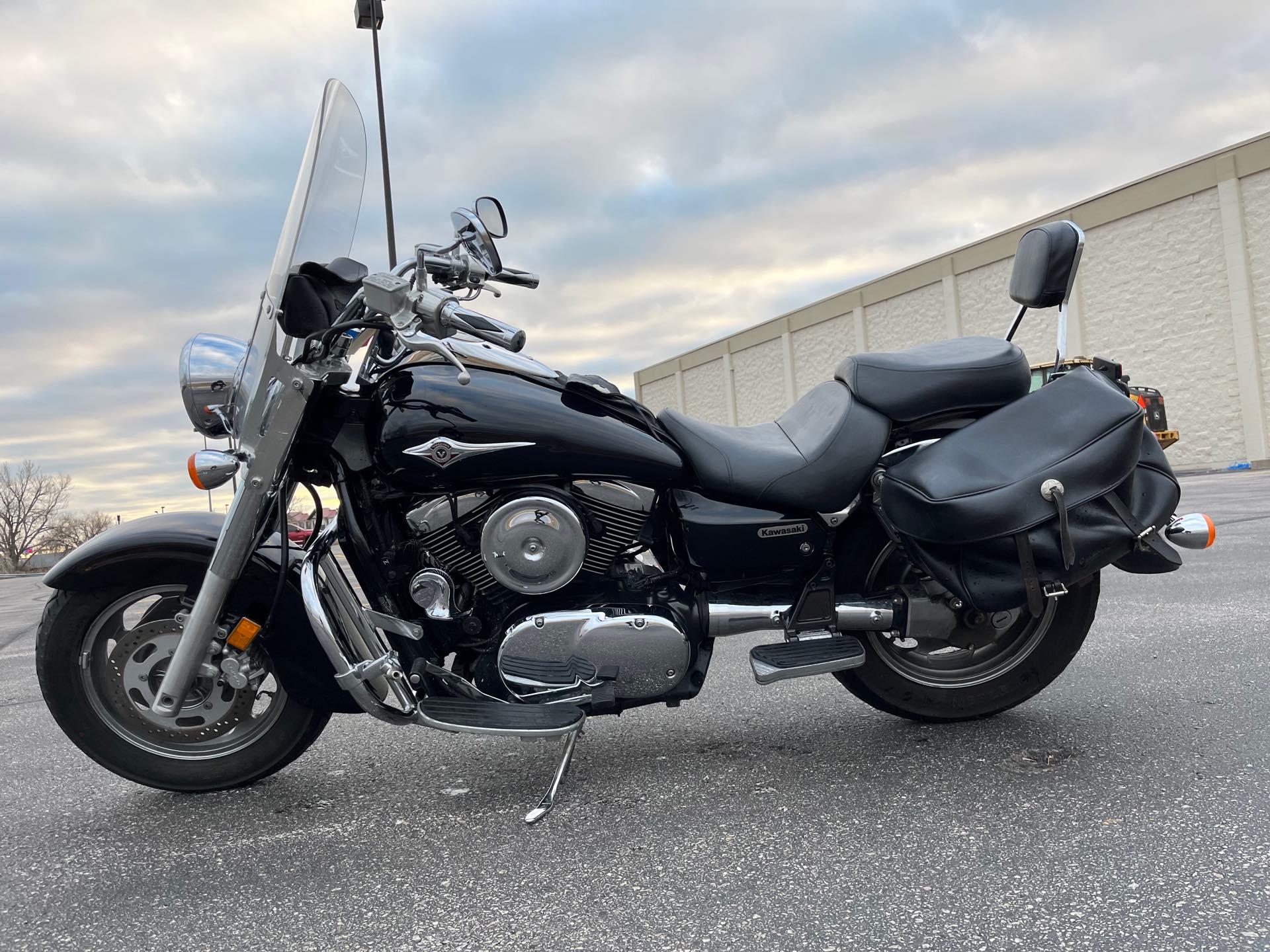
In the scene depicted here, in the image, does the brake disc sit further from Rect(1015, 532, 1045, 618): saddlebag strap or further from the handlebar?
Rect(1015, 532, 1045, 618): saddlebag strap

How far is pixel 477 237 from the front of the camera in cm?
233

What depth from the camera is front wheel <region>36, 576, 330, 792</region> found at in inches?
101

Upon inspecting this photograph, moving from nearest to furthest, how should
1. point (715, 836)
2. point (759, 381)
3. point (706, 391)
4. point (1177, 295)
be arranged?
point (715, 836), point (1177, 295), point (759, 381), point (706, 391)

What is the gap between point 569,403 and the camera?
2.44m

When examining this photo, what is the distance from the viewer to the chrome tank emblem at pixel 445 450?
233 centimetres

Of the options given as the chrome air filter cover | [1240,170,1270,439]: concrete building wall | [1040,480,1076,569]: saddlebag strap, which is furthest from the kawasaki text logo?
[1240,170,1270,439]: concrete building wall

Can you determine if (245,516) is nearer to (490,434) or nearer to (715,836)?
(490,434)

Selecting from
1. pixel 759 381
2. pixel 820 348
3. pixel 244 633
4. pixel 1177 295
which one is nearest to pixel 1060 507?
pixel 244 633

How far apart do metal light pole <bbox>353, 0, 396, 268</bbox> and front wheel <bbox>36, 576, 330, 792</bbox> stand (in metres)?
9.06

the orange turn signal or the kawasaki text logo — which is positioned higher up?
the kawasaki text logo

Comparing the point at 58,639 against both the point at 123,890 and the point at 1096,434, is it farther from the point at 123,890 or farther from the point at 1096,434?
the point at 1096,434

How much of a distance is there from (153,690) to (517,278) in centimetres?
164

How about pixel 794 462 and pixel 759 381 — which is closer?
pixel 794 462

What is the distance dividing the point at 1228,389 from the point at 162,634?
26130mm
